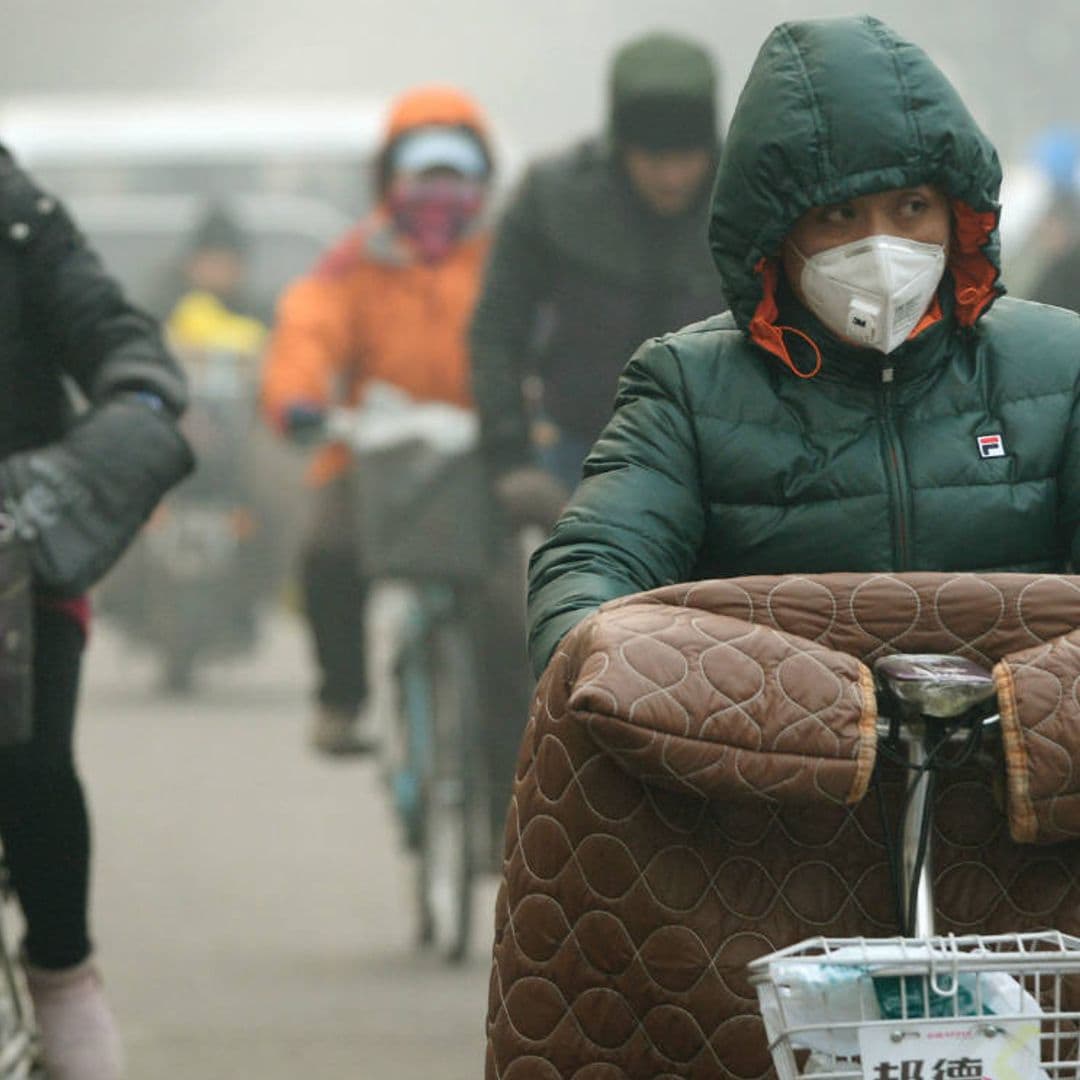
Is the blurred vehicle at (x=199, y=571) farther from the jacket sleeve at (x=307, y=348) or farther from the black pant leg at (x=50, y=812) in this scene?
the black pant leg at (x=50, y=812)

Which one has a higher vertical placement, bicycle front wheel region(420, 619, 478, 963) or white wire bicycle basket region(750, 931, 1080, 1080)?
white wire bicycle basket region(750, 931, 1080, 1080)


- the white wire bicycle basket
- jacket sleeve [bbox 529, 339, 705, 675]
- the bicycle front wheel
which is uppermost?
jacket sleeve [bbox 529, 339, 705, 675]

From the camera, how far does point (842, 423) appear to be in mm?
3557

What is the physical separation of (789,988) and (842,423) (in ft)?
3.57

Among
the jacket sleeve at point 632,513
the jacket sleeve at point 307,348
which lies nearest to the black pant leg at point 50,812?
the jacket sleeve at point 632,513

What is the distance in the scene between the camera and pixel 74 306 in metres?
5.02

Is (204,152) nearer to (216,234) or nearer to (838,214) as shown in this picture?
(216,234)

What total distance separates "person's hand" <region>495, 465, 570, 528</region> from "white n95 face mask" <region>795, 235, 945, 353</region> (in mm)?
Answer: 3887

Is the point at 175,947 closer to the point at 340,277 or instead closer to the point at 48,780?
the point at 340,277

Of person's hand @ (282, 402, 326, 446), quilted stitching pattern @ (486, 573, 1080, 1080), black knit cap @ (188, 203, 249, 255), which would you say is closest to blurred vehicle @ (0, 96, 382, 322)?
black knit cap @ (188, 203, 249, 255)

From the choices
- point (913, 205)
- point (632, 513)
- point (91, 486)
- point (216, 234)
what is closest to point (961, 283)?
point (913, 205)

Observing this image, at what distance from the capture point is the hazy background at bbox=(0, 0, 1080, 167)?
29.8m

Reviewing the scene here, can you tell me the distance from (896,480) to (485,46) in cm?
3173

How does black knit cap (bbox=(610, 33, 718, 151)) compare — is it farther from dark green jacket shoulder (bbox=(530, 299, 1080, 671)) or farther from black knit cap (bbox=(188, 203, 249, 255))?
black knit cap (bbox=(188, 203, 249, 255))
